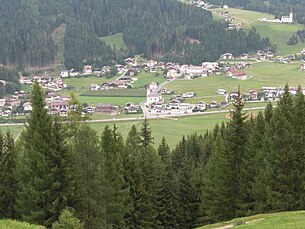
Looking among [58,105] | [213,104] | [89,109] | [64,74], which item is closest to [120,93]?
[89,109]

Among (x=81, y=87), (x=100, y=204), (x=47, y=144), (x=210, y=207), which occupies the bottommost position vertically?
(x=81, y=87)

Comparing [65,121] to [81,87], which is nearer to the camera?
[65,121]

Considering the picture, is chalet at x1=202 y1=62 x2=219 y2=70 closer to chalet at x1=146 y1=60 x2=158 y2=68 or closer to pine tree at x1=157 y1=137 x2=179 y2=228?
chalet at x1=146 y1=60 x2=158 y2=68

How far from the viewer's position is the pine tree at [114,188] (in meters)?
31.2

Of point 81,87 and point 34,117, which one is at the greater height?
point 34,117

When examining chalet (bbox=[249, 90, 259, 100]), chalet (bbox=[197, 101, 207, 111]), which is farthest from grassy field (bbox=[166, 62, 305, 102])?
chalet (bbox=[197, 101, 207, 111])

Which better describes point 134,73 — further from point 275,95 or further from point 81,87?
point 275,95

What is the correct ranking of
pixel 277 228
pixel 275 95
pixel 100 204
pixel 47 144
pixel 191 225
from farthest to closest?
pixel 275 95, pixel 191 225, pixel 100 204, pixel 47 144, pixel 277 228

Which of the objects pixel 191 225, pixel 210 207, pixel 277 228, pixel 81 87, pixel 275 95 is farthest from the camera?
pixel 81 87

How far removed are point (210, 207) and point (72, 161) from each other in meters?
12.1

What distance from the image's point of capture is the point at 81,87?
5950 inches

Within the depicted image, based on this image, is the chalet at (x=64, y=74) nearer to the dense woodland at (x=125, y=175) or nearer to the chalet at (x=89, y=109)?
the chalet at (x=89, y=109)

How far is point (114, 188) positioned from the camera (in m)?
31.8

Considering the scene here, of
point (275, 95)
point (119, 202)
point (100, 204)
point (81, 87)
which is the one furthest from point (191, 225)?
point (81, 87)
